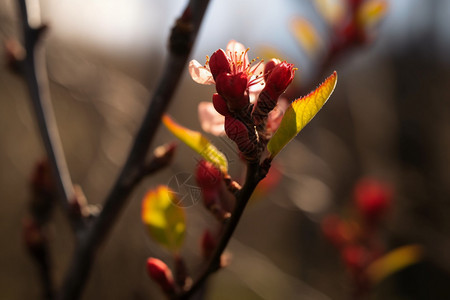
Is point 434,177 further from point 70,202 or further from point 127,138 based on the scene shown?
point 70,202

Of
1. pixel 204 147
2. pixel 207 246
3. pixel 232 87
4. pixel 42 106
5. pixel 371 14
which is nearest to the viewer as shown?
pixel 232 87

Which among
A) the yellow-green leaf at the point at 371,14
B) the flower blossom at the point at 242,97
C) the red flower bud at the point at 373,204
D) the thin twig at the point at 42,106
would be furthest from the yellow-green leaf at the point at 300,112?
the red flower bud at the point at 373,204

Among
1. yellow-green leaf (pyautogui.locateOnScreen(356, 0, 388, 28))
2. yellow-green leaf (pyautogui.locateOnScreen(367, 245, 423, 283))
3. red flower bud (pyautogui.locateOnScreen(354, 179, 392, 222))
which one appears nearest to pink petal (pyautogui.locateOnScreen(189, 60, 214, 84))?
yellow-green leaf (pyautogui.locateOnScreen(356, 0, 388, 28))

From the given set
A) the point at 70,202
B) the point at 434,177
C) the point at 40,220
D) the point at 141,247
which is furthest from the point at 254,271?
the point at 434,177

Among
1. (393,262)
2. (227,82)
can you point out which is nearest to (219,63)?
(227,82)

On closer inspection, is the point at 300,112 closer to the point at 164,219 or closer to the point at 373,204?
the point at 164,219

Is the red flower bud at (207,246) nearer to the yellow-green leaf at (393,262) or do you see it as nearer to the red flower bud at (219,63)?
the red flower bud at (219,63)

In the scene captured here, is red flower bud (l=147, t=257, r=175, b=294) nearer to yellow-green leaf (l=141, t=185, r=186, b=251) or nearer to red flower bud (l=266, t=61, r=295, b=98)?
yellow-green leaf (l=141, t=185, r=186, b=251)
